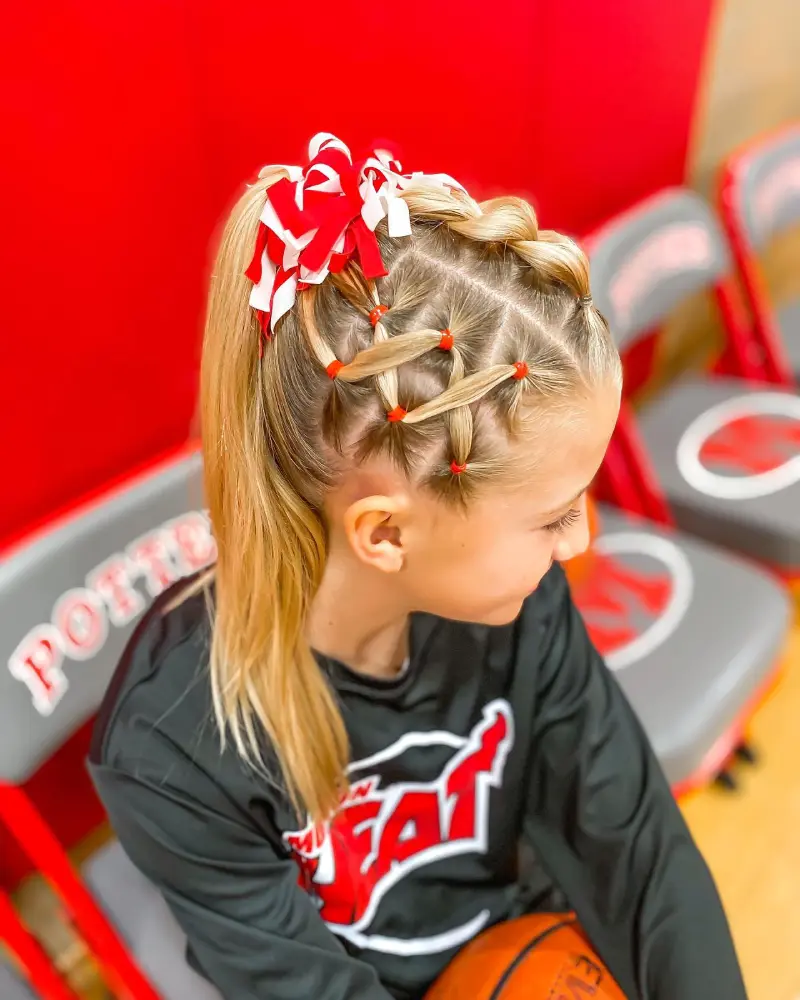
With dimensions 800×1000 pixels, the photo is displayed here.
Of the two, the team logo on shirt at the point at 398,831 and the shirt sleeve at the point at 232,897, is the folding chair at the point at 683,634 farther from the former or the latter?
the shirt sleeve at the point at 232,897

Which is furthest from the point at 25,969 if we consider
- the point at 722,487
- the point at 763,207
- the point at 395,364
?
the point at 763,207

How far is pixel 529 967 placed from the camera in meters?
0.75

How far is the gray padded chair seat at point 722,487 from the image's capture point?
1306 millimetres

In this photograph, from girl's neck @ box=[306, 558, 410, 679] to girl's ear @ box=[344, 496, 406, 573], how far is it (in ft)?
0.19

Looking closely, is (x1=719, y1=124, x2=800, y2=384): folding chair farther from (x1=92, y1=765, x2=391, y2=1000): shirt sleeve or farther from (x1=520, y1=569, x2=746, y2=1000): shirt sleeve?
(x1=92, y1=765, x2=391, y2=1000): shirt sleeve

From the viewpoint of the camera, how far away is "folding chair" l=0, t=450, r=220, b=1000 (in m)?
0.82

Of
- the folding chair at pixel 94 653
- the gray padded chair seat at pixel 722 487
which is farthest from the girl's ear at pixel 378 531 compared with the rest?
the gray padded chair seat at pixel 722 487

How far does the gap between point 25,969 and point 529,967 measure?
0.55 metres

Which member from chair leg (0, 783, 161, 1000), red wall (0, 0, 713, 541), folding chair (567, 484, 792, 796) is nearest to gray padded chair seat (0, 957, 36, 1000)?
chair leg (0, 783, 161, 1000)

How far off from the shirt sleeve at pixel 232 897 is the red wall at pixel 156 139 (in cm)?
48

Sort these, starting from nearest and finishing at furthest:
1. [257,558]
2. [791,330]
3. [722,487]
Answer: [257,558] → [722,487] → [791,330]

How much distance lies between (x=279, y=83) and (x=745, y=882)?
128 centimetres

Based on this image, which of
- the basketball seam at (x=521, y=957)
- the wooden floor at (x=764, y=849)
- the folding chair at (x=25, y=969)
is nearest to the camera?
the basketball seam at (x=521, y=957)

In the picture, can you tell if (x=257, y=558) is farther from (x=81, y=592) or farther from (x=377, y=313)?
(x=81, y=592)
